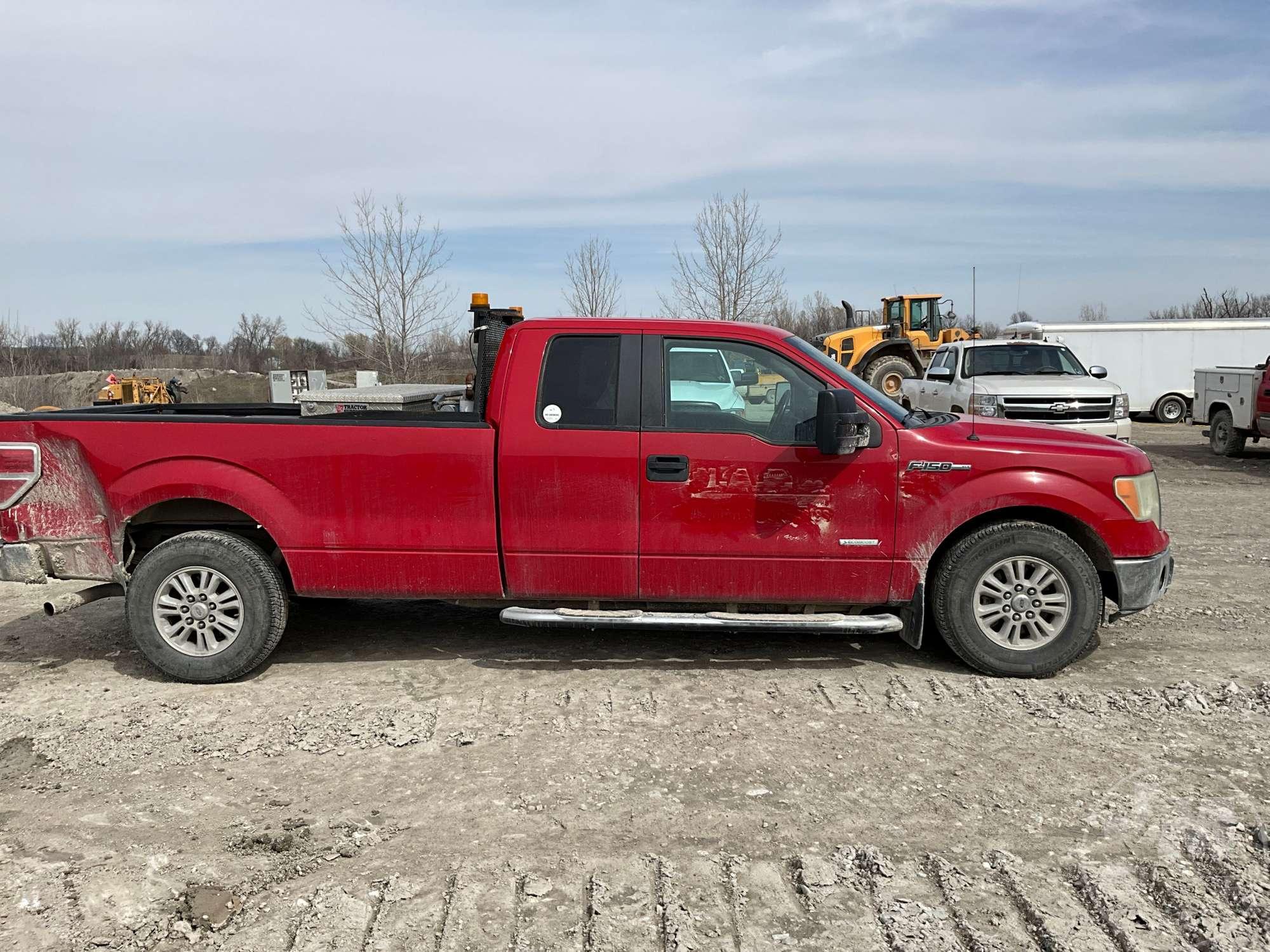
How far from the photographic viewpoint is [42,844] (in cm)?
352

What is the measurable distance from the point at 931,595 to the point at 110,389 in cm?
2994

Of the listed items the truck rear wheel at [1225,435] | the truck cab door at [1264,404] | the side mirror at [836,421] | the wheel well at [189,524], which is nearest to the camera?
the side mirror at [836,421]

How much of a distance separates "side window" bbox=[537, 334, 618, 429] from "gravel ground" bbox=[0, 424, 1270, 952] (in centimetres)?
144

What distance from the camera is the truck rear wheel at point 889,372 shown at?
23.6m

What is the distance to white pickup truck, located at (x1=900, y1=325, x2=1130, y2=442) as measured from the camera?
41.7 feet

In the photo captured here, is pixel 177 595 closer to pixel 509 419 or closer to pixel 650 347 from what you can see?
pixel 509 419

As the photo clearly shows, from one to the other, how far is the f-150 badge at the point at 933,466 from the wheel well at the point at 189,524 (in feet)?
11.3

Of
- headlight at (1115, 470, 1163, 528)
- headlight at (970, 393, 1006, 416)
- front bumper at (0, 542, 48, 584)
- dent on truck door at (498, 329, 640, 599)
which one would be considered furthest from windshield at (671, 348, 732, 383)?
headlight at (970, 393, 1006, 416)

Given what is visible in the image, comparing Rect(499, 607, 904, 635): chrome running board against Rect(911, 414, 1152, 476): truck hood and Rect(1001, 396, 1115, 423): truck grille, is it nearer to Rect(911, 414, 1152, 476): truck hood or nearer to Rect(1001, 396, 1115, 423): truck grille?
Rect(911, 414, 1152, 476): truck hood

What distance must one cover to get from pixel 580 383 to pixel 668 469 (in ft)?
2.22

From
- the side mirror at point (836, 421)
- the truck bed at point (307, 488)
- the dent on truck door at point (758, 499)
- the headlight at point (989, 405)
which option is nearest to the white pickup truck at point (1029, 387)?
the headlight at point (989, 405)

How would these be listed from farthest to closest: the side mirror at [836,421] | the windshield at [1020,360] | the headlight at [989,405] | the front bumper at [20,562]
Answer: the windshield at [1020,360] < the headlight at [989,405] < the front bumper at [20,562] < the side mirror at [836,421]

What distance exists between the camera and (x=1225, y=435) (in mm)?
15961

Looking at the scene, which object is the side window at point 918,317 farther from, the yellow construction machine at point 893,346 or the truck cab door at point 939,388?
the truck cab door at point 939,388
